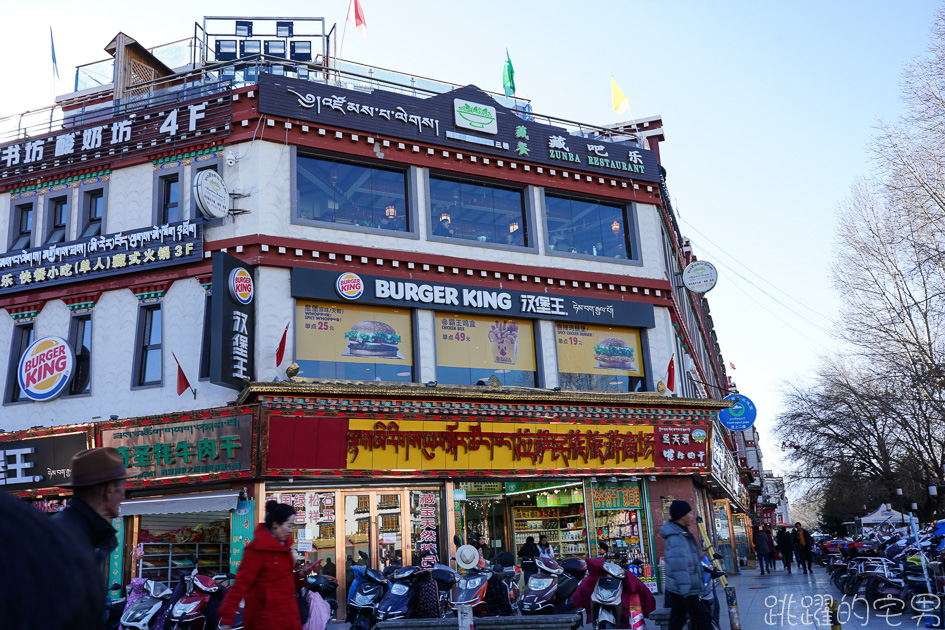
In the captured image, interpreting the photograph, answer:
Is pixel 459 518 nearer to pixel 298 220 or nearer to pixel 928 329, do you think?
pixel 298 220

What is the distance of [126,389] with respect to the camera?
64.7 ft

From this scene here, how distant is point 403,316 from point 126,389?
696 cm

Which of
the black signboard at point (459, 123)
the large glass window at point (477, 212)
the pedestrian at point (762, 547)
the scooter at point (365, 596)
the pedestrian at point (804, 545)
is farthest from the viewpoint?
the pedestrian at point (762, 547)

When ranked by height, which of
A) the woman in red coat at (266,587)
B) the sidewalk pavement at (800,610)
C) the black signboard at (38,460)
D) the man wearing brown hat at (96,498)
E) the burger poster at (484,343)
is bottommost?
the sidewalk pavement at (800,610)

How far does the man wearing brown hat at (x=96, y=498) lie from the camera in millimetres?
4020

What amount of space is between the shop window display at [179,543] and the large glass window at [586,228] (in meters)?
11.7

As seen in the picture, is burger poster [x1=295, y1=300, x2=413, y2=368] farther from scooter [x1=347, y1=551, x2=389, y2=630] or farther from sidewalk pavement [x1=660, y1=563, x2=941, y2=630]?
sidewalk pavement [x1=660, y1=563, x2=941, y2=630]

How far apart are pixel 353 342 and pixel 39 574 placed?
60.7ft

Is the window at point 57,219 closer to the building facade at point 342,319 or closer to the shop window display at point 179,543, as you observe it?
the building facade at point 342,319

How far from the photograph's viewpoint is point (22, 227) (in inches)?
870

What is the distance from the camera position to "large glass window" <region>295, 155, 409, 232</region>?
20.9 meters

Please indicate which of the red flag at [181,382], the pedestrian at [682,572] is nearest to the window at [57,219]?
the red flag at [181,382]

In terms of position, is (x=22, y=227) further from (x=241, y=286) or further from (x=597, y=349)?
(x=597, y=349)

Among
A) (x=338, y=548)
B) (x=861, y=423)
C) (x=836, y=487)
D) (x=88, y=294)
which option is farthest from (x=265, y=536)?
(x=836, y=487)
